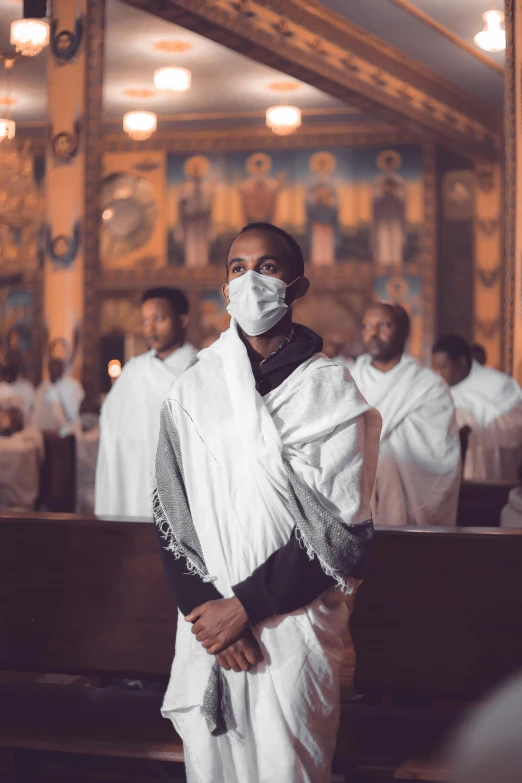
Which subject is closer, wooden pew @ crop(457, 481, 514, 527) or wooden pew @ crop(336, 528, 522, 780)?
wooden pew @ crop(336, 528, 522, 780)

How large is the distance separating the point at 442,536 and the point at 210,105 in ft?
48.2

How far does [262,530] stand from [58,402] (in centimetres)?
865

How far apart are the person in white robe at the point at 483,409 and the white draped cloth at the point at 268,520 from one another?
5.72 meters

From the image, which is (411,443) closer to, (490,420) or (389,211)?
(490,420)

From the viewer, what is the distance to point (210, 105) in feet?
55.9

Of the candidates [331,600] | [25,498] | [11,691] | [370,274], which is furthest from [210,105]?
[331,600]

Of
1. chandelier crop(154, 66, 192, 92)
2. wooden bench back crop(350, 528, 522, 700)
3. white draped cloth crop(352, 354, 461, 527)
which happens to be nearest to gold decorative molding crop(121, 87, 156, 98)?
chandelier crop(154, 66, 192, 92)

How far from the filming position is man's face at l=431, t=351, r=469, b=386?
8.09m

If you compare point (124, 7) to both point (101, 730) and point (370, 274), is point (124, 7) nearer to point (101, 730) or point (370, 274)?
point (370, 274)

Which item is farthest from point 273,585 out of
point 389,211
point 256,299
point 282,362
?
point 389,211

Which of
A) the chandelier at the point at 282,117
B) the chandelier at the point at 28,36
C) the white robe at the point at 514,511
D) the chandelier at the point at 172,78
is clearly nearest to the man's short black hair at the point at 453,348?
the white robe at the point at 514,511

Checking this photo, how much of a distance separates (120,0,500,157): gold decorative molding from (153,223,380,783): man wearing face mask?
693 cm

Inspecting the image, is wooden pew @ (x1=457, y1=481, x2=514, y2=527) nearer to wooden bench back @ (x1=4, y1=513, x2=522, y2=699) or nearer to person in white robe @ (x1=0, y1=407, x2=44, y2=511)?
wooden bench back @ (x1=4, y1=513, x2=522, y2=699)

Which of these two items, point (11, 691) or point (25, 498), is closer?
point (11, 691)
